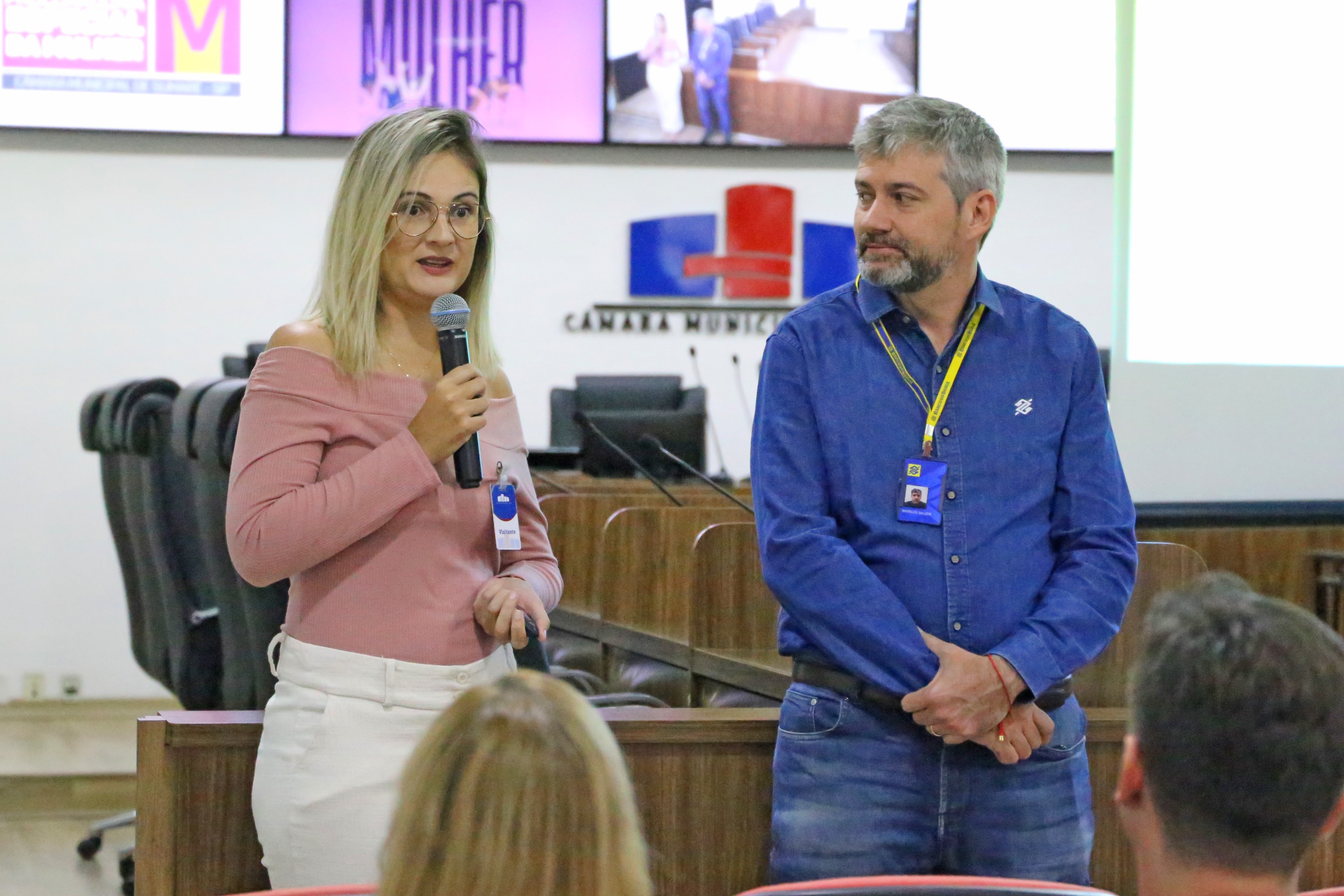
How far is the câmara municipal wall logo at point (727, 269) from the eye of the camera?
736cm

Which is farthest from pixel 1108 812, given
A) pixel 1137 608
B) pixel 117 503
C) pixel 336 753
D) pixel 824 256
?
pixel 824 256

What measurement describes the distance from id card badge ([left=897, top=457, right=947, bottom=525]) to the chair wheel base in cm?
320

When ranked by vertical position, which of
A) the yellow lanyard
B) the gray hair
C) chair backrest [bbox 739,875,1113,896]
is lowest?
chair backrest [bbox 739,875,1113,896]

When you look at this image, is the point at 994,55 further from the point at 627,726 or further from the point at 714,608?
the point at 627,726

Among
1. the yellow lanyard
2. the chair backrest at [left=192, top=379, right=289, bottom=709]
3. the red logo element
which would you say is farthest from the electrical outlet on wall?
the yellow lanyard

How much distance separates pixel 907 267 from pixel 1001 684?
555mm

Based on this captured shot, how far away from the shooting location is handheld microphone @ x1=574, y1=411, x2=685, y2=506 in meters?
3.96

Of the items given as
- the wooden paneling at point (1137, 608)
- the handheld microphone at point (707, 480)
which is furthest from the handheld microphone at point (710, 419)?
the wooden paneling at point (1137, 608)

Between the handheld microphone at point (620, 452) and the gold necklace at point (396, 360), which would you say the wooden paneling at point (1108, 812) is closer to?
the gold necklace at point (396, 360)

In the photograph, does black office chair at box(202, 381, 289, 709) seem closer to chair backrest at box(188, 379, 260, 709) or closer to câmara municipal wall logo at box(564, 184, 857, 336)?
chair backrest at box(188, 379, 260, 709)

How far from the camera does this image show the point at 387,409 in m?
1.58

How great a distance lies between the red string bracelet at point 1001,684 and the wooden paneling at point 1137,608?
2.53 ft

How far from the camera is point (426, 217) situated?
5.28 feet

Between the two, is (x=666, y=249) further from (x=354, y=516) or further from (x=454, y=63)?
(x=354, y=516)
